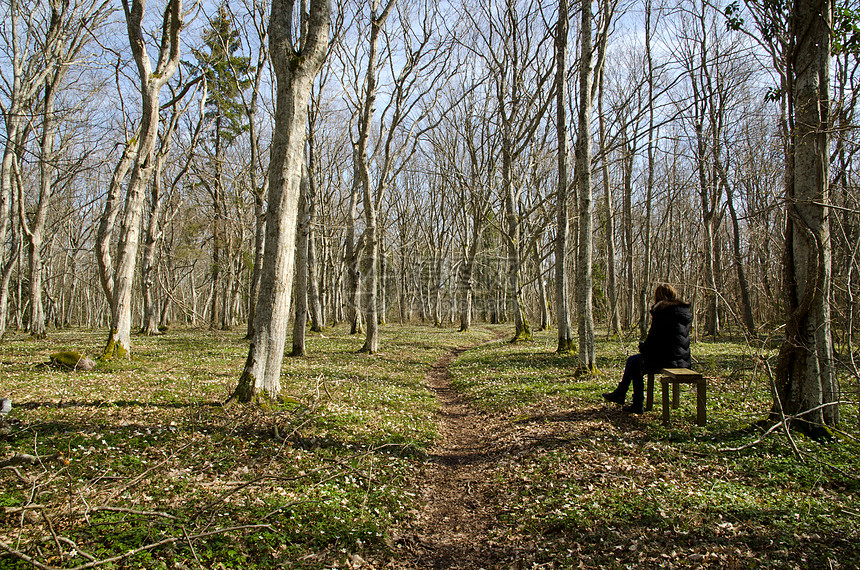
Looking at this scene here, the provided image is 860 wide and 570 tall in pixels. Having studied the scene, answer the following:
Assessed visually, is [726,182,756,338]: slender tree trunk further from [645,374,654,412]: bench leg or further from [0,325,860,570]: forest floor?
[645,374,654,412]: bench leg

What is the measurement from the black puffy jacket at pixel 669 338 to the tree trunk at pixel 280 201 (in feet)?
21.3

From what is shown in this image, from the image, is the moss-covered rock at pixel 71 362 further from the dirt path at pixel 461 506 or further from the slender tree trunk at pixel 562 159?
the slender tree trunk at pixel 562 159

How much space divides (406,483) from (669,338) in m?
5.10

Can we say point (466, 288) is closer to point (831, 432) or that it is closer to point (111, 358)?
point (111, 358)

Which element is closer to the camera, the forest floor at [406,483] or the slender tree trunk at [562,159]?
the forest floor at [406,483]

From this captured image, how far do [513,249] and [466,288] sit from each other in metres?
7.27

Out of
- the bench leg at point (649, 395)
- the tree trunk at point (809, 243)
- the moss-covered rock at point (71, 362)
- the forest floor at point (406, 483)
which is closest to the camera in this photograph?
the forest floor at point (406, 483)

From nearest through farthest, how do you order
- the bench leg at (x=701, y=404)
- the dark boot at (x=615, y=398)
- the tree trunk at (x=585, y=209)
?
the bench leg at (x=701, y=404) < the dark boot at (x=615, y=398) < the tree trunk at (x=585, y=209)

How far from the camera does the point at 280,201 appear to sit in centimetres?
805

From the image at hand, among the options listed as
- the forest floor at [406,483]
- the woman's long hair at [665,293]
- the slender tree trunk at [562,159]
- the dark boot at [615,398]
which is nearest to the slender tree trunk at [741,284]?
the slender tree trunk at [562,159]

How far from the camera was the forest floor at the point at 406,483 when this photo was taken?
383cm

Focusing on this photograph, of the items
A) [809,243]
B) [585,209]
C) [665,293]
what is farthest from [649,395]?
[585,209]

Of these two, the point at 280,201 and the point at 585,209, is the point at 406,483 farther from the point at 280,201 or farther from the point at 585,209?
the point at 585,209

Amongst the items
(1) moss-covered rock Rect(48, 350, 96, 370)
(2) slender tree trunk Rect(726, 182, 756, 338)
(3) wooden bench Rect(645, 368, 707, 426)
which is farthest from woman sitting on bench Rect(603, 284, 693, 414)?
(2) slender tree trunk Rect(726, 182, 756, 338)
